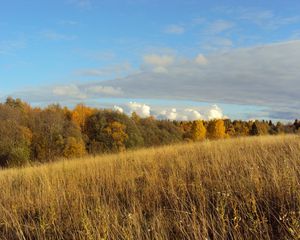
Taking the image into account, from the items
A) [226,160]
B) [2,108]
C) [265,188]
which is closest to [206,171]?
[226,160]

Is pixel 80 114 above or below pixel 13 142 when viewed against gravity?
above

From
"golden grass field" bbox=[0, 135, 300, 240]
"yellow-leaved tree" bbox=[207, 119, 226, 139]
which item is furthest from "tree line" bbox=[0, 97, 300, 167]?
"golden grass field" bbox=[0, 135, 300, 240]

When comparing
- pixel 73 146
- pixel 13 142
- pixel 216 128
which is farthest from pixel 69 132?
pixel 216 128

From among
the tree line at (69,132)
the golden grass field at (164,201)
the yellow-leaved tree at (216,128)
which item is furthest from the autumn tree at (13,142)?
the yellow-leaved tree at (216,128)

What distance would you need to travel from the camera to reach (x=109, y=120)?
63531 mm

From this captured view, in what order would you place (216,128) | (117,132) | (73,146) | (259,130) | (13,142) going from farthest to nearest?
(216,128), (117,132), (73,146), (13,142), (259,130)

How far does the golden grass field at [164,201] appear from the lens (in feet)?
11.9

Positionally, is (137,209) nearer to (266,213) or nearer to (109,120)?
(266,213)

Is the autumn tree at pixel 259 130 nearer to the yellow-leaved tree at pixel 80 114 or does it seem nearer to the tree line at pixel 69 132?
the tree line at pixel 69 132

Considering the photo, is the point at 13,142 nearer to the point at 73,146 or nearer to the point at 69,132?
the point at 73,146

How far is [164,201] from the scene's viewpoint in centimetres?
500

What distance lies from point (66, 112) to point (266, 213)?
241 ft

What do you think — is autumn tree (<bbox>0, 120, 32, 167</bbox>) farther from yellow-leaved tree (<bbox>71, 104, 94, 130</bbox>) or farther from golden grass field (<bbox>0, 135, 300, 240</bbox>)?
golden grass field (<bbox>0, 135, 300, 240</bbox>)

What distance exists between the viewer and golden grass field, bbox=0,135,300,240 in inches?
143
